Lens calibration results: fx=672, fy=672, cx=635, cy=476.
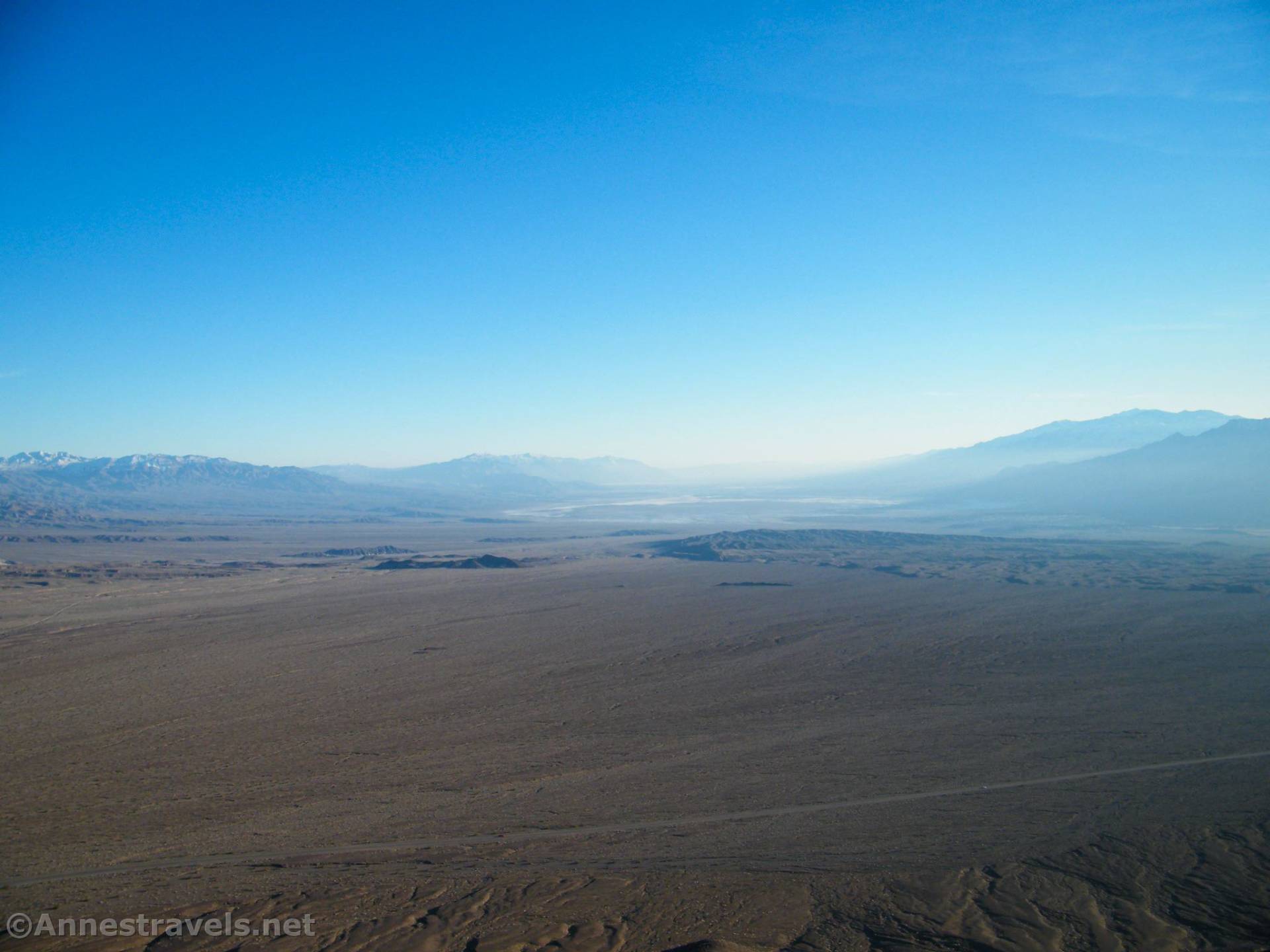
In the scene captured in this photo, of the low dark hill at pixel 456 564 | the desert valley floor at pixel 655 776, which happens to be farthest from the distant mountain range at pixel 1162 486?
the low dark hill at pixel 456 564

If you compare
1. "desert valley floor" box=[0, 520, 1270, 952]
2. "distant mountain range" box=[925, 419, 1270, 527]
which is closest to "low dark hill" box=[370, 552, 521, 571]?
"desert valley floor" box=[0, 520, 1270, 952]

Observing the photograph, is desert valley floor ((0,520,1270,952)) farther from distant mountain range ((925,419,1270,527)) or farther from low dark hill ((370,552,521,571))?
distant mountain range ((925,419,1270,527))

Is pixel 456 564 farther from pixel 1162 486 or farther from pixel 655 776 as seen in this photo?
pixel 1162 486

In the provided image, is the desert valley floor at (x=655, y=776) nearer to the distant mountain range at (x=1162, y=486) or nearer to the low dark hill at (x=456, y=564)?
the low dark hill at (x=456, y=564)

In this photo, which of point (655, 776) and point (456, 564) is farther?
point (456, 564)

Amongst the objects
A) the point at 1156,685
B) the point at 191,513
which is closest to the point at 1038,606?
the point at 1156,685

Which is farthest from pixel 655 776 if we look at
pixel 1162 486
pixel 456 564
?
pixel 1162 486
